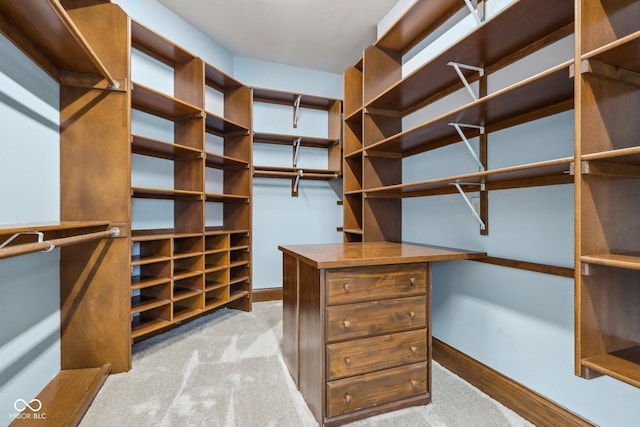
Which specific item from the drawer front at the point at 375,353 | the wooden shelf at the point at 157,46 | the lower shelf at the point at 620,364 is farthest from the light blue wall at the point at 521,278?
the wooden shelf at the point at 157,46

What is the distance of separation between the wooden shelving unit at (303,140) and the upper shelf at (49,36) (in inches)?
68.9

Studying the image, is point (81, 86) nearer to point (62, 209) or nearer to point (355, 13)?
point (62, 209)

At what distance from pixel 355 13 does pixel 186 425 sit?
10.6 feet

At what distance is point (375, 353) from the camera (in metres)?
1.56

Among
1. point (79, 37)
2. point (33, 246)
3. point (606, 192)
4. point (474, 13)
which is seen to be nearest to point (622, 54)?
point (606, 192)

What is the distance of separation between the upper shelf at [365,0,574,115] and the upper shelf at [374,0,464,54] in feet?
1.54

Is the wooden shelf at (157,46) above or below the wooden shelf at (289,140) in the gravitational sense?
above

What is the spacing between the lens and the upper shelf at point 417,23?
1.99 meters

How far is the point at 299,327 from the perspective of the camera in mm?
1805

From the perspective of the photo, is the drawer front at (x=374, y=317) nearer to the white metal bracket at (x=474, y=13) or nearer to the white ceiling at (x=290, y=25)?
the white metal bracket at (x=474, y=13)

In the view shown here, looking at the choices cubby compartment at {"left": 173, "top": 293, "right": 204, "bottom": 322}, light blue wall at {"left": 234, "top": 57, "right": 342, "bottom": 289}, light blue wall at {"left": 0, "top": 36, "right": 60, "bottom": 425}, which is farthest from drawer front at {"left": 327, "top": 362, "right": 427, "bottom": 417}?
light blue wall at {"left": 234, "top": 57, "right": 342, "bottom": 289}

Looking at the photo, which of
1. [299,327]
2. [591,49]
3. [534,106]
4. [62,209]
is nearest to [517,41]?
[534,106]

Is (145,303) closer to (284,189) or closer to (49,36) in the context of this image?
(49,36)

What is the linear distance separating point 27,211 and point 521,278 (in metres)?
2.53
